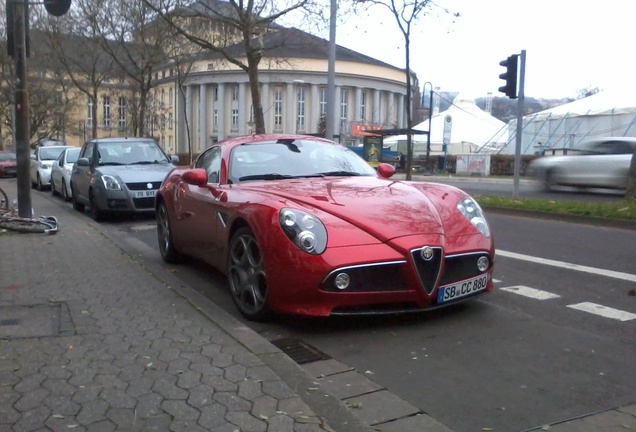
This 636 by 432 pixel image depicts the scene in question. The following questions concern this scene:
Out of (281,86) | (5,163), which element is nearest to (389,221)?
(5,163)

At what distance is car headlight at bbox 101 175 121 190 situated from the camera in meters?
13.4

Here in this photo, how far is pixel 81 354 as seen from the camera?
4.70m

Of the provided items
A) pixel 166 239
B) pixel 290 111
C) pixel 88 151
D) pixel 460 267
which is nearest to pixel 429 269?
pixel 460 267

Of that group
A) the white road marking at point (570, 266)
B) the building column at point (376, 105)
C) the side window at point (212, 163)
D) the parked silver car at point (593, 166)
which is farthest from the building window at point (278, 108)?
the side window at point (212, 163)

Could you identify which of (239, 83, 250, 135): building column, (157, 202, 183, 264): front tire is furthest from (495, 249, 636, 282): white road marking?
(239, 83, 250, 135): building column

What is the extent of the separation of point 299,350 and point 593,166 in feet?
57.7

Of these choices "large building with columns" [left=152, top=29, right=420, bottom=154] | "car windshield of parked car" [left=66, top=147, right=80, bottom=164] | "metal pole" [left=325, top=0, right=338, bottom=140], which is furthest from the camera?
"large building with columns" [left=152, top=29, right=420, bottom=154]

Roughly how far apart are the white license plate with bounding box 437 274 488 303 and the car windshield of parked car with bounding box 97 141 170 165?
10.2m

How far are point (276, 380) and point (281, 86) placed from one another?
69.5 meters

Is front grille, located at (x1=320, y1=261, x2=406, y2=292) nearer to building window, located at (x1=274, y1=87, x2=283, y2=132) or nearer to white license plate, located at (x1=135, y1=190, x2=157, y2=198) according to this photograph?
white license plate, located at (x1=135, y1=190, x2=157, y2=198)

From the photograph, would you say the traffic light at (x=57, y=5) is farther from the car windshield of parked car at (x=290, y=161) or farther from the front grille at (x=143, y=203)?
the car windshield of parked car at (x=290, y=161)

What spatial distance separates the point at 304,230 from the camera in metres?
5.28

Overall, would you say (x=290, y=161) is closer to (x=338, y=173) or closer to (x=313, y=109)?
(x=338, y=173)

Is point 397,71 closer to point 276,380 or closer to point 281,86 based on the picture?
point 281,86
